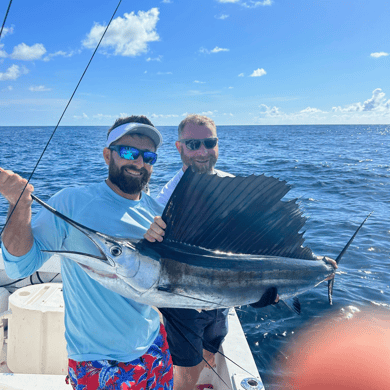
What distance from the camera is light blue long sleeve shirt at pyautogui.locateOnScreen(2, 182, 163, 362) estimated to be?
4.82 ft

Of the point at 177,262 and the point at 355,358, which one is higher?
the point at 177,262

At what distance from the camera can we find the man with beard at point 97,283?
1443mm

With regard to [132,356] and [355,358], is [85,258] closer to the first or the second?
[132,356]

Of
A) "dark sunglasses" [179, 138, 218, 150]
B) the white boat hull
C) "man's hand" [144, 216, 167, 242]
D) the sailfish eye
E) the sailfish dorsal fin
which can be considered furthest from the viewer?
"dark sunglasses" [179, 138, 218, 150]

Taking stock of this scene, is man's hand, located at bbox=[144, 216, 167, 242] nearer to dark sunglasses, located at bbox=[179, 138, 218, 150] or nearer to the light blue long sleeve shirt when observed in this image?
the light blue long sleeve shirt

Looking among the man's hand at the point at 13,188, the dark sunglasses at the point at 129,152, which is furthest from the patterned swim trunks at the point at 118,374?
the dark sunglasses at the point at 129,152

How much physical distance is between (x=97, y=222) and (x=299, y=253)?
3.61 ft

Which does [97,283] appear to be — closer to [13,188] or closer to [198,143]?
[13,188]

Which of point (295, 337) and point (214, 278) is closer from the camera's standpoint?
point (214, 278)

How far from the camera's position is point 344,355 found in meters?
3.32

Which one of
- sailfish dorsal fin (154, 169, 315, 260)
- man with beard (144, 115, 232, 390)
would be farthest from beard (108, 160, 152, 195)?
man with beard (144, 115, 232, 390)

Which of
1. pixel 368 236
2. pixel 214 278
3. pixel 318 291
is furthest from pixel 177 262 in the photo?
pixel 368 236

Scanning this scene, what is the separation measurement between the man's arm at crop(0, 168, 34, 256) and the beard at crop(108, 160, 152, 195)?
1.50 feet

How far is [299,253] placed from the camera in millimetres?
1811
